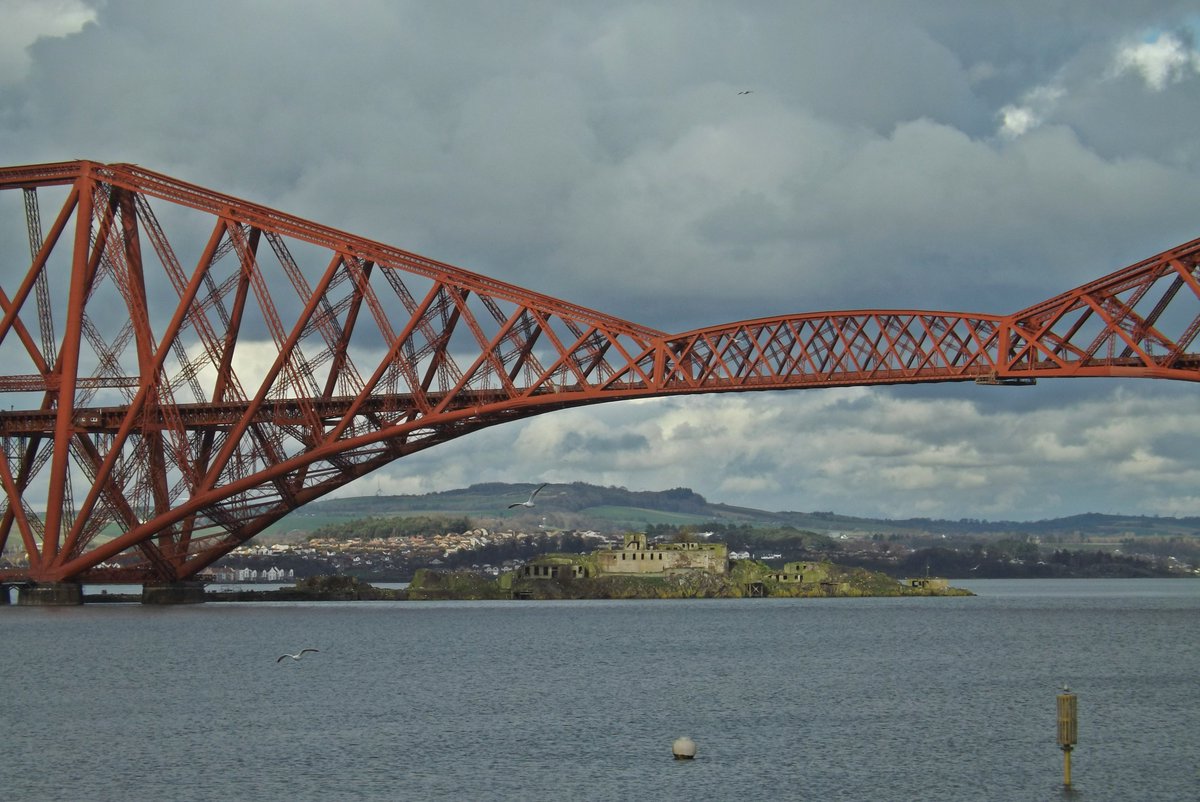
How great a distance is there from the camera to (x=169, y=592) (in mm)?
98562

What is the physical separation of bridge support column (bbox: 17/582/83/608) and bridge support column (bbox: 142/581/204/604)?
285 inches

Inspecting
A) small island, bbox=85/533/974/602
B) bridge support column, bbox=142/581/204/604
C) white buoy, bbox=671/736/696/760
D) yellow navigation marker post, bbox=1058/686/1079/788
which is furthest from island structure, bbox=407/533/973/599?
yellow navigation marker post, bbox=1058/686/1079/788

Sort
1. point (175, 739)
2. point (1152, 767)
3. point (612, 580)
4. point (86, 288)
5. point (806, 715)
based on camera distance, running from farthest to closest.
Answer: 1. point (612, 580)
2. point (86, 288)
3. point (806, 715)
4. point (175, 739)
5. point (1152, 767)

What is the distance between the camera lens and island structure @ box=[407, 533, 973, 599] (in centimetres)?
12769

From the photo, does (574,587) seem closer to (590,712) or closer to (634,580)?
(634,580)

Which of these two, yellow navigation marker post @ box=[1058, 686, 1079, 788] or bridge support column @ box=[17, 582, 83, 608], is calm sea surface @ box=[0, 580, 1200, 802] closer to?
yellow navigation marker post @ box=[1058, 686, 1079, 788]

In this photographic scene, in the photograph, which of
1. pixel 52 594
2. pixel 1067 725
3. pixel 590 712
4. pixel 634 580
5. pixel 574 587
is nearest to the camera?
pixel 1067 725

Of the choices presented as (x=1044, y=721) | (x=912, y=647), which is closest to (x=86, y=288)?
(x=912, y=647)

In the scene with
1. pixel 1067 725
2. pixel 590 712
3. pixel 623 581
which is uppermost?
pixel 623 581

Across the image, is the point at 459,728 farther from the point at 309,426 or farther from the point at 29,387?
the point at 29,387

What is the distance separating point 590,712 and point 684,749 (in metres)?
9.01

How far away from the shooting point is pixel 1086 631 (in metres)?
81.9

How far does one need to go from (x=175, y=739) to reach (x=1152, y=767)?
2413cm

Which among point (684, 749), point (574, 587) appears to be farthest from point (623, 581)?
point (684, 749)
